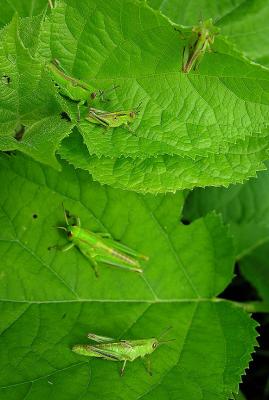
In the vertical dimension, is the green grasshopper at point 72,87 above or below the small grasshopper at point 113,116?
above

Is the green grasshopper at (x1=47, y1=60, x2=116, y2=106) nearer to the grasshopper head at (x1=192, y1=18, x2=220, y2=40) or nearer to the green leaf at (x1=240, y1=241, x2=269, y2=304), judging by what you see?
the grasshopper head at (x1=192, y1=18, x2=220, y2=40)

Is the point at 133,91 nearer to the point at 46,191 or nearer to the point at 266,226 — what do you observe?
the point at 46,191

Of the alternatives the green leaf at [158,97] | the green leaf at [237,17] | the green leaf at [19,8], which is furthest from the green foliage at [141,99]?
the green leaf at [237,17]

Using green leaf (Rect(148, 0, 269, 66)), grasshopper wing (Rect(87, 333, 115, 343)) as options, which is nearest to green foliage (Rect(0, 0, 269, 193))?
green leaf (Rect(148, 0, 269, 66))

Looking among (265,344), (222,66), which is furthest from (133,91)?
(265,344)

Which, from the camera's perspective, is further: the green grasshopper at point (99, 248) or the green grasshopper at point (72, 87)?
the green grasshopper at point (99, 248)

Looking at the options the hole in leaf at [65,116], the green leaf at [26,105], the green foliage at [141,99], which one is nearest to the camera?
the green leaf at [26,105]

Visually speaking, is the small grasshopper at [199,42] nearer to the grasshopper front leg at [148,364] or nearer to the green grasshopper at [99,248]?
the green grasshopper at [99,248]
